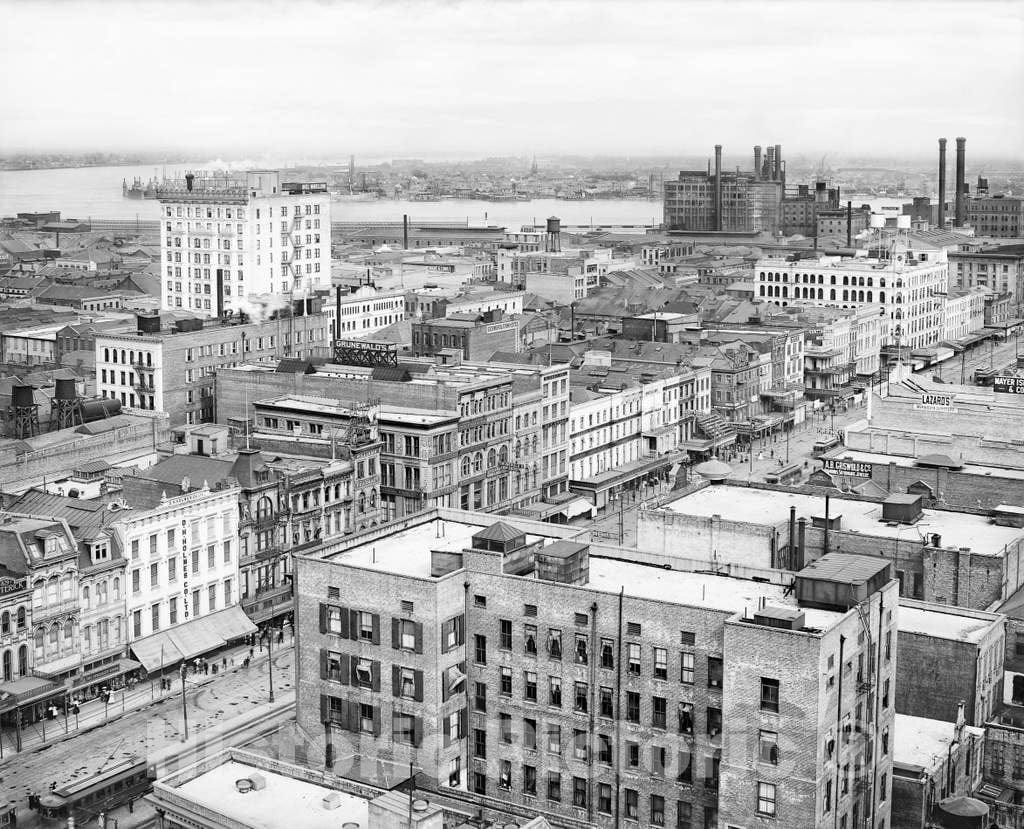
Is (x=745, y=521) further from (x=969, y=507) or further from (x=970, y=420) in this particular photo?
(x=970, y=420)

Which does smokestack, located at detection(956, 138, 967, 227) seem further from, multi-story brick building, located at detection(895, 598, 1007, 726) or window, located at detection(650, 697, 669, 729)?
window, located at detection(650, 697, 669, 729)

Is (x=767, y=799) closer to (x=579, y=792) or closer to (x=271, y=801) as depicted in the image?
(x=579, y=792)

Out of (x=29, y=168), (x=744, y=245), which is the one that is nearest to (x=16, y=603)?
(x=29, y=168)

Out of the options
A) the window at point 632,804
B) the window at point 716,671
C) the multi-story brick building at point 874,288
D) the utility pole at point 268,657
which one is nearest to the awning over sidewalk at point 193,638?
the utility pole at point 268,657

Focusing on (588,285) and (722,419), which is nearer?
(722,419)

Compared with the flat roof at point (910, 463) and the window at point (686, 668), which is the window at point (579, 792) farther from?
the flat roof at point (910, 463)
